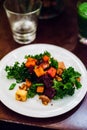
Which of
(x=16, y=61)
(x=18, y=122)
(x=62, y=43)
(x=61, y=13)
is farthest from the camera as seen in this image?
(x=61, y=13)

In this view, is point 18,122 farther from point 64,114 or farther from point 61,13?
point 61,13

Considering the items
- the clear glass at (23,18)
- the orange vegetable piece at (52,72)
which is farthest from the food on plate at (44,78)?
the clear glass at (23,18)

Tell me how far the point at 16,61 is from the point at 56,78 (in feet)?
0.55

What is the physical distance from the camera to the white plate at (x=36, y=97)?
0.82 meters

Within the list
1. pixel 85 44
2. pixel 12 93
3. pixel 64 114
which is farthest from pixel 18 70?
pixel 85 44

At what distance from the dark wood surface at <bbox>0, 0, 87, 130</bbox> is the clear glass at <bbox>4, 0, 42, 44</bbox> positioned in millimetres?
29

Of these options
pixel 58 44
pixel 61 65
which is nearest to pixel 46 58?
pixel 61 65

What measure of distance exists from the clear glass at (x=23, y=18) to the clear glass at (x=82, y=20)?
0.14m

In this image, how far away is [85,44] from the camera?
1070 mm

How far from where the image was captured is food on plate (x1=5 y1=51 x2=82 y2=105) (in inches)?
33.3

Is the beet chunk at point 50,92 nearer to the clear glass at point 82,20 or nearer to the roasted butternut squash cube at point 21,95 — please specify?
the roasted butternut squash cube at point 21,95

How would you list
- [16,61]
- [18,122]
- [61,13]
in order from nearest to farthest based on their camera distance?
[18,122], [16,61], [61,13]

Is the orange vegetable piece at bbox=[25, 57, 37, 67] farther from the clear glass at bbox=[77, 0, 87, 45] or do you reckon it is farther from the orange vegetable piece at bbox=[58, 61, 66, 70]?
the clear glass at bbox=[77, 0, 87, 45]

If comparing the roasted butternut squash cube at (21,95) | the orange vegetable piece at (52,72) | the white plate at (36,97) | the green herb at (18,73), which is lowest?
the white plate at (36,97)
